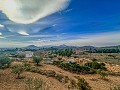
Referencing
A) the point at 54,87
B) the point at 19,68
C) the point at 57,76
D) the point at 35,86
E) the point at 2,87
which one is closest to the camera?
the point at 35,86

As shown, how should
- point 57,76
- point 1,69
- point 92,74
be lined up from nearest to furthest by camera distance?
point 57,76
point 1,69
point 92,74

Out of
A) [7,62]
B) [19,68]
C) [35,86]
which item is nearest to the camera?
[35,86]

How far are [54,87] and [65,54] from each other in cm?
10904

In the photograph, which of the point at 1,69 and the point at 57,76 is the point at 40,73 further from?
the point at 1,69

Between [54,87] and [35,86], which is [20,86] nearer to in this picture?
[54,87]

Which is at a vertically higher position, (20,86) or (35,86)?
(35,86)

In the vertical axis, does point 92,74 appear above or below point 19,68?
below

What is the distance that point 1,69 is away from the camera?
5056 cm

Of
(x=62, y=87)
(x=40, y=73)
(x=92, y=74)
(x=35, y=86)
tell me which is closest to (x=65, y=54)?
(x=92, y=74)

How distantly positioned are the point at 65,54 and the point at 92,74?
8616 centimetres

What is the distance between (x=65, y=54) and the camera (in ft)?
480

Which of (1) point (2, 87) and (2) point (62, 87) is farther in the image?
(2) point (62, 87)

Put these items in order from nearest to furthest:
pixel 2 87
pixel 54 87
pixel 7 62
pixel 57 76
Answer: pixel 2 87, pixel 54 87, pixel 57 76, pixel 7 62

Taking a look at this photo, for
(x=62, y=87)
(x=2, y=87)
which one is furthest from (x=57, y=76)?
(x=2, y=87)
